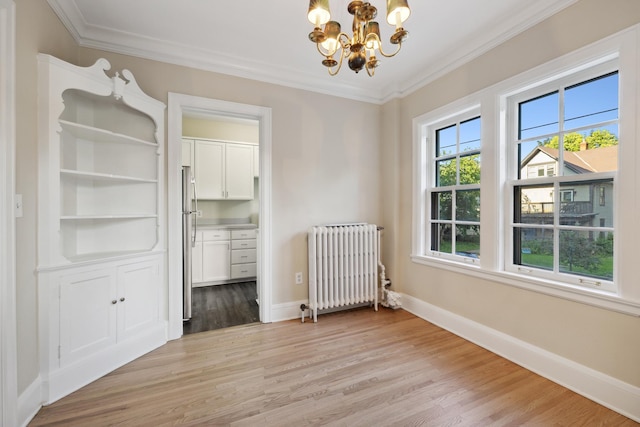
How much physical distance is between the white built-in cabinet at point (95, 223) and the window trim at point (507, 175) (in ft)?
8.73

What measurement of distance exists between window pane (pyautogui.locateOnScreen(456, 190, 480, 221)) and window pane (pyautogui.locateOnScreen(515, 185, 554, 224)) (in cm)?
36

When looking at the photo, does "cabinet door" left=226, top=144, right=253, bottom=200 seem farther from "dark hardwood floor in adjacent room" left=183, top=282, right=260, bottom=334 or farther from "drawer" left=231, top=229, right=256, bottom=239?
"dark hardwood floor in adjacent room" left=183, top=282, right=260, bottom=334

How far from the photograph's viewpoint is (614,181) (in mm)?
1740

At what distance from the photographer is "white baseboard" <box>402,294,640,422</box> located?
163 cm

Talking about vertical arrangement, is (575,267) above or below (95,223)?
below

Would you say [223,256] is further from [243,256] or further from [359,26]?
[359,26]

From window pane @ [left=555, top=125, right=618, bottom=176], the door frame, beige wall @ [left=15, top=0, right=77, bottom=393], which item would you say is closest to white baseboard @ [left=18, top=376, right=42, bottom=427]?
beige wall @ [left=15, top=0, right=77, bottom=393]

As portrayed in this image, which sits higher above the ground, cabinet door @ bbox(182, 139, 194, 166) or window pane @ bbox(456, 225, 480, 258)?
cabinet door @ bbox(182, 139, 194, 166)

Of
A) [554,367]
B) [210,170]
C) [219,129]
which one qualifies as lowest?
[554,367]

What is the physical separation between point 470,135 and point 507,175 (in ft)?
2.01

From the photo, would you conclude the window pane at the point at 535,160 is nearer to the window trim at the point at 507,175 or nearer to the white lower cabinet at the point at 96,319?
the window trim at the point at 507,175

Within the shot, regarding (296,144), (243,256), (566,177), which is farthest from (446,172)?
(243,256)

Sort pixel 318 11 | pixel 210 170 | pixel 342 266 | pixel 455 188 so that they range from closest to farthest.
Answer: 1. pixel 318 11
2. pixel 455 188
3. pixel 342 266
4. pixel 210 170

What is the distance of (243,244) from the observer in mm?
4594
